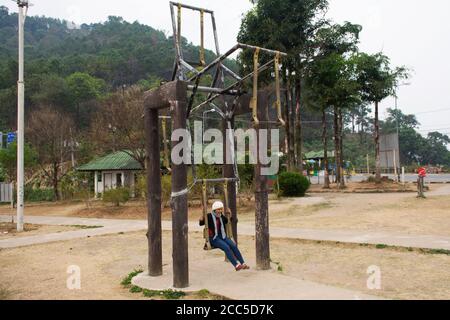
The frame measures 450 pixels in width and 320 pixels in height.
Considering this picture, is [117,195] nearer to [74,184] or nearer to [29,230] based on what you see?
[29,230]

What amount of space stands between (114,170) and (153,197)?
27267 mm

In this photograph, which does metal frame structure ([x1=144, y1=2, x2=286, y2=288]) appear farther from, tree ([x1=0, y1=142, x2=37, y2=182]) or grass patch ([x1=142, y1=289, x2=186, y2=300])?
tree ([x1=0, y1=142, x2=37, y2=182])

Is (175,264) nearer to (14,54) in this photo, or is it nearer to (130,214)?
(130,214)

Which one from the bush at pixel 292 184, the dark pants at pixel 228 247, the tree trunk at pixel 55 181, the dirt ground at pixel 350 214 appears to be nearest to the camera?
the dark pants at pixel 228 247

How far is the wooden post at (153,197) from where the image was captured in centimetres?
751

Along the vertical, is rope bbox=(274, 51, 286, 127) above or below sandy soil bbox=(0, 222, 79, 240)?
above

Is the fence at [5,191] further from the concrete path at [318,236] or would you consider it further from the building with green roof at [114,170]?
the concrete path at [318,236]

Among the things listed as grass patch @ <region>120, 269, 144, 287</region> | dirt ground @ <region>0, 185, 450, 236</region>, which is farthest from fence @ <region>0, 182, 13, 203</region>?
grass patch @ <region>120, 269, 144, 287</region>

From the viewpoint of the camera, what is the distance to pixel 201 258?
9.66 metres

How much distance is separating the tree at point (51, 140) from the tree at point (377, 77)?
2459cm

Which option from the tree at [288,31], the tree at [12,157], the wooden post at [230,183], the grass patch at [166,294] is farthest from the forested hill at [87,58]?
the grass patch at [166,294]

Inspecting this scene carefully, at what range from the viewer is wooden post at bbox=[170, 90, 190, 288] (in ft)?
21.3
